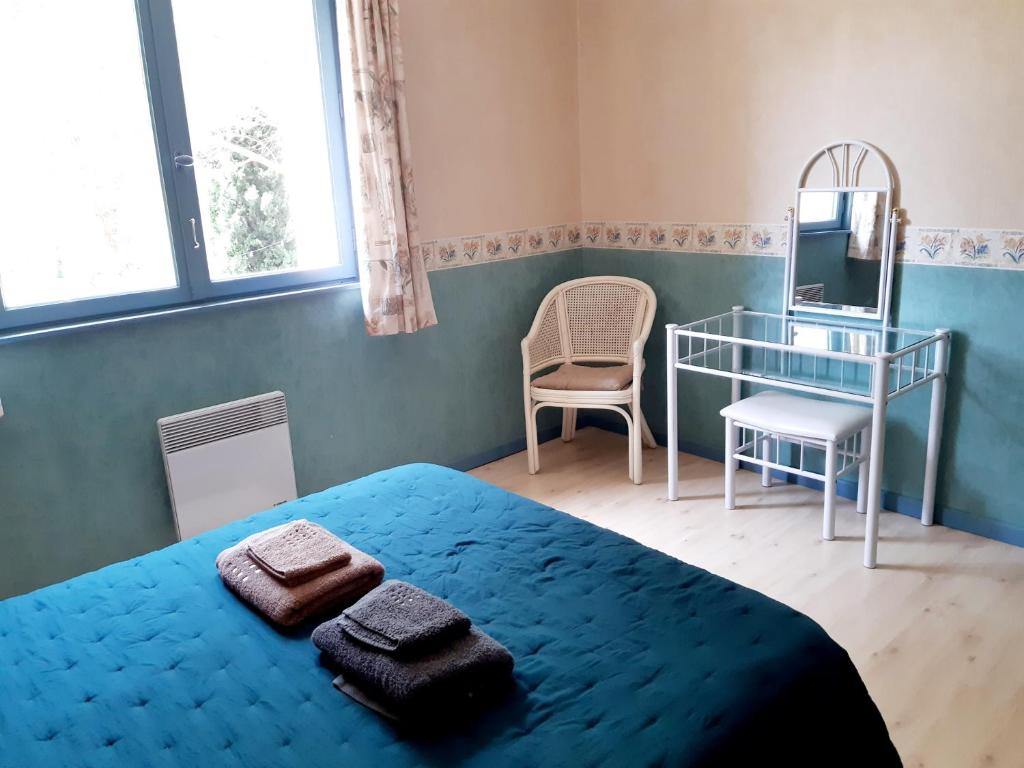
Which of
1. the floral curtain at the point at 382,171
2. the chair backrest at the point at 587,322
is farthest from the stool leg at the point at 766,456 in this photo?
the floral curtain at the point at 382,171

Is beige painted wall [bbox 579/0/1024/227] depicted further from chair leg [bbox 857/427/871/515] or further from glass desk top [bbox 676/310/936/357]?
chair leg [bbox 857/427/871/515]

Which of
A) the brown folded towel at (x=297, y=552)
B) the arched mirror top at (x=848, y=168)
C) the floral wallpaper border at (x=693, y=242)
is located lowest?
the brown folded towel at (x=297, y=552)

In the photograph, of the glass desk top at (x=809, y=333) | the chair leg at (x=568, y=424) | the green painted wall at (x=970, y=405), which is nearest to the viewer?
the green painted wall at (x=970, y=405)

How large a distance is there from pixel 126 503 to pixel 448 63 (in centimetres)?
218

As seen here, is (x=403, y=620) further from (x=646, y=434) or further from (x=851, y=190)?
(x=646, y=434)

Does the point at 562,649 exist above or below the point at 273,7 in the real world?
below

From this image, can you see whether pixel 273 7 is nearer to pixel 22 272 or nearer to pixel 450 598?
pixel 22 272

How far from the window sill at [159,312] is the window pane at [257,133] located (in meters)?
0.11

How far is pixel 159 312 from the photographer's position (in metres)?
2.87

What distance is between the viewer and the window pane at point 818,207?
320cm

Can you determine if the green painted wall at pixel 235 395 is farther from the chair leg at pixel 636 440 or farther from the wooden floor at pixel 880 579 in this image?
the chair leg at pixel 636 440

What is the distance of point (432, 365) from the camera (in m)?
3.71

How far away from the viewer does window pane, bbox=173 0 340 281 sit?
2934 millimetres

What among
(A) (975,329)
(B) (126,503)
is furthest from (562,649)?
(A) (975,329)
